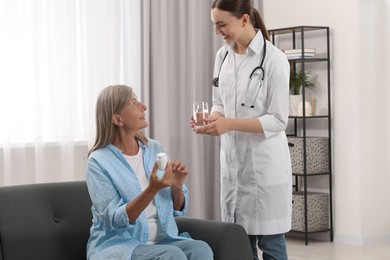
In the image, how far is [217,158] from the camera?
19.8ft

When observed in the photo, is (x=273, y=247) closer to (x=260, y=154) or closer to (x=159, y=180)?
(x=260, y=154)

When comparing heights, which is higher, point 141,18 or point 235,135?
point 141,18

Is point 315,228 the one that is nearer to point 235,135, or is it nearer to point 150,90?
point 150,90

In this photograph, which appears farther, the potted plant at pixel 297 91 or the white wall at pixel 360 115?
the potted plant at pixel 297 91

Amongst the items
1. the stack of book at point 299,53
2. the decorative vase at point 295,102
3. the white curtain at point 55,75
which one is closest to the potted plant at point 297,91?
the decorative vase at point 295,102

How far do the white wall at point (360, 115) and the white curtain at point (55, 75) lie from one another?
1595mm

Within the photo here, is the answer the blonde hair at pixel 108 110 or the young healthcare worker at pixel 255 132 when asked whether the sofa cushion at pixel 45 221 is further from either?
the young healthcare worker at pixel 255 132

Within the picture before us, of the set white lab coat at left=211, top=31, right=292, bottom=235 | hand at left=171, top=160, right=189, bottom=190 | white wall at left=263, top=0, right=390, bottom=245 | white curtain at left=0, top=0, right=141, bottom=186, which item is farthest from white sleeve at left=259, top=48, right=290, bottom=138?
white wall at left=263, top=0, right=390, bottom=245

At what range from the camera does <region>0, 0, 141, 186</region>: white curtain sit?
4.87 m

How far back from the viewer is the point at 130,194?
298 cm

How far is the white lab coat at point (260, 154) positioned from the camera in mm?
3179

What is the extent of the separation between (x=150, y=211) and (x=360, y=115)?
3039 millimetres

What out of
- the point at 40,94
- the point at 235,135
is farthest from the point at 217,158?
the point at 235,135

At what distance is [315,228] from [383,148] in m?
0.81
